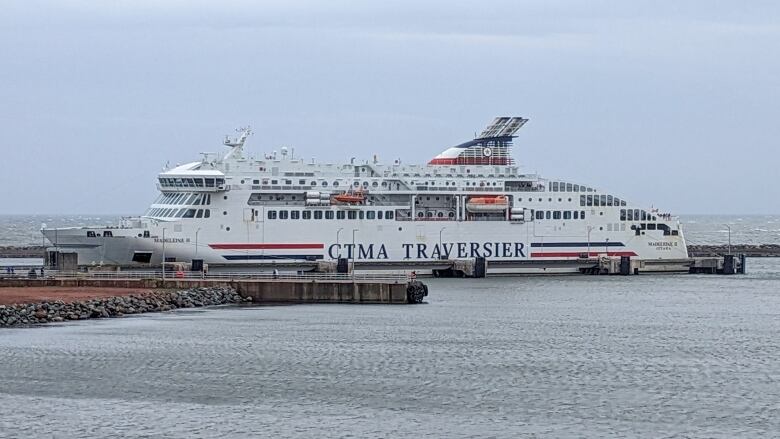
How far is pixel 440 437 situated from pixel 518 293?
118 ft

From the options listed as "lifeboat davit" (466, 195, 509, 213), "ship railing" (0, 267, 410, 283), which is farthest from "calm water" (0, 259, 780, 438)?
"lifeboat davit" (466, 195, 509, 213)

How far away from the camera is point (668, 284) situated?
6956 centimetres

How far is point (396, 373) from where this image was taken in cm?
3484

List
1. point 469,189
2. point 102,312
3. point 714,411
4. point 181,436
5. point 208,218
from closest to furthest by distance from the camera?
point 181,436 → point 714,411 → point 102,312 → point 208,218 → point 469,189

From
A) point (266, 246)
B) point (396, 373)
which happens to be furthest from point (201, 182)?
point (396, 373)

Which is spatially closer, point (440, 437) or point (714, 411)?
point (440, 437)

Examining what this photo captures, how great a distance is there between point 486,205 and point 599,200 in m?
6.39

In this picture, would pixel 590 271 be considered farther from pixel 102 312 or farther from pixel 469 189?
pixel 102 312

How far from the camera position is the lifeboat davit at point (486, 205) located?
239 ft

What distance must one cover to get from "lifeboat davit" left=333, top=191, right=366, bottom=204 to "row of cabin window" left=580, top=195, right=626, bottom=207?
12.0 meters

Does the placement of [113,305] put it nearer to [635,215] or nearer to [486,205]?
[486,205]

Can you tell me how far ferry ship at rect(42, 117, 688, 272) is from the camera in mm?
67375

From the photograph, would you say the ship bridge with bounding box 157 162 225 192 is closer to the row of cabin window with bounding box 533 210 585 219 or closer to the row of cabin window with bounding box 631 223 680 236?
the row of cabin window with bounding box 533 210 585 219

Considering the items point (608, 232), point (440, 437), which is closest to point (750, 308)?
point (608, 232)
